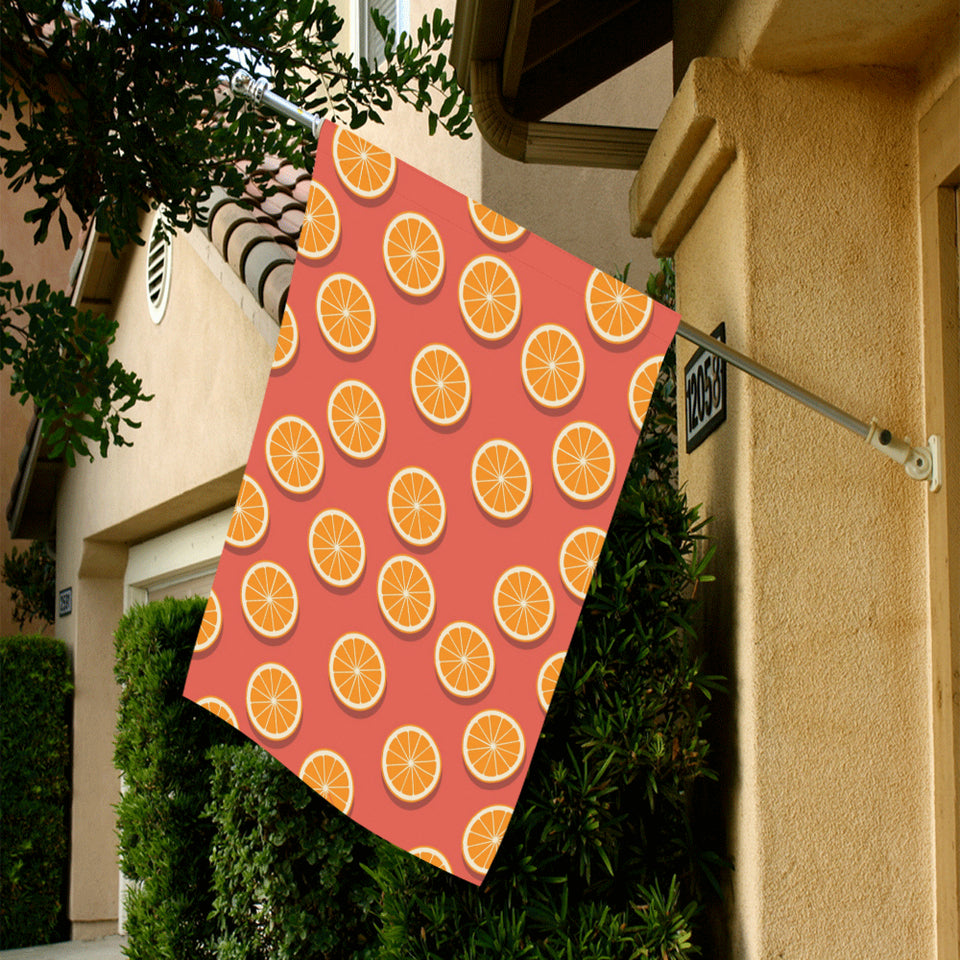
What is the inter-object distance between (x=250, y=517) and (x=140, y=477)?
581 cm

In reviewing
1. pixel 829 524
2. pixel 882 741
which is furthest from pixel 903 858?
pixel 829 524

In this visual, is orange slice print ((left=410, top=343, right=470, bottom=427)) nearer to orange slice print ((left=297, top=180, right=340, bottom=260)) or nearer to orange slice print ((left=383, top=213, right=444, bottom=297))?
orange slice print ((left=383, top=213, right=444, bottom=297))

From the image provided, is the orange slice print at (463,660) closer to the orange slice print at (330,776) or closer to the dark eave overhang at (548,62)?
the orange slice print at (330,776)

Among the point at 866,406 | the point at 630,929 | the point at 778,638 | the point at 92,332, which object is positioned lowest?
the point at 630,929

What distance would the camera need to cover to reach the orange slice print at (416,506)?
2.51 m

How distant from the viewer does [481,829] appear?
7.75 feet

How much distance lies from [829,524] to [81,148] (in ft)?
8.84

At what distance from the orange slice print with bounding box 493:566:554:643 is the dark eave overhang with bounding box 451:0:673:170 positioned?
5.33ft

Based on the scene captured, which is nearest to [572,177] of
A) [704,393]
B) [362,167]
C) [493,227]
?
[704,393]

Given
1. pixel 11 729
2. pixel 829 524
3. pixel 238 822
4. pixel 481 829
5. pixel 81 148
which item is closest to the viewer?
pixel 481 829

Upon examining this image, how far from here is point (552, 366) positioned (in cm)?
240

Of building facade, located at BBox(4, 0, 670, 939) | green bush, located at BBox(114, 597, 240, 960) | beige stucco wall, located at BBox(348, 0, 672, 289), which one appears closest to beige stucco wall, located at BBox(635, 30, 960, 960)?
building facade, located at BBox(4, 0, 670, 939)

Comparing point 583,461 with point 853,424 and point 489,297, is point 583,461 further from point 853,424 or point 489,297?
point 853,424

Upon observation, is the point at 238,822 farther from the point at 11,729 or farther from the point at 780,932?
the point at 11,729
